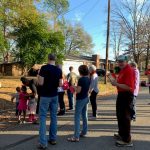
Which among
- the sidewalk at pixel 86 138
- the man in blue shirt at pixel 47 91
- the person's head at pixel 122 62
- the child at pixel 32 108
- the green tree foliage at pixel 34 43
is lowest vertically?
the sidewalk at pixel 86 138

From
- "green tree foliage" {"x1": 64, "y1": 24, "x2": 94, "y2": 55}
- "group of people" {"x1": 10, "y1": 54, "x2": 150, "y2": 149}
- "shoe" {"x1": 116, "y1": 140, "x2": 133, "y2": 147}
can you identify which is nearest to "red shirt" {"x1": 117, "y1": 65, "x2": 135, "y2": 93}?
"group of people" {"x1": 10, "y1": 54, "x2": 150, "y2": 149}

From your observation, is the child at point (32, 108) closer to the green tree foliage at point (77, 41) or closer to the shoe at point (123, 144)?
the shoe at point (123, 144)

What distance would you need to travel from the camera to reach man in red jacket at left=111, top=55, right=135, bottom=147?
846 centimetres

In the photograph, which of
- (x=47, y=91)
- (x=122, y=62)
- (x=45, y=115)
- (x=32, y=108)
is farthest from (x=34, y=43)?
(x=45, y=115)

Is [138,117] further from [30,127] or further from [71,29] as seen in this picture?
[71,29]

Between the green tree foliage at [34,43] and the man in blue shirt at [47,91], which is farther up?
the green tree foliage at [34,43]

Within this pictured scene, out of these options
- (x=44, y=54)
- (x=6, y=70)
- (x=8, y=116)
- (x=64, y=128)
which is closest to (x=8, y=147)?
(x=64, y=128)

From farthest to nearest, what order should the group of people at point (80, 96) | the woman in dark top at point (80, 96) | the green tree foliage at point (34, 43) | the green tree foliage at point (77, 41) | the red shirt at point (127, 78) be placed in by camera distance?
the green tree foliage at point (77, 41), the green tree foliage at point (34, 43), the woman in dark top at point (80, 96), the red shirt at point (127, 78), the group of people at point (80, 96)

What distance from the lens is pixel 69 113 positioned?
46.2 ft

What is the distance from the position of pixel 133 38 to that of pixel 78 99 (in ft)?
164

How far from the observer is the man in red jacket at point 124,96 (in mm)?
8461

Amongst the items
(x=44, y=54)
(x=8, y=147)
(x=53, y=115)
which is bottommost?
(x=8, y=147)

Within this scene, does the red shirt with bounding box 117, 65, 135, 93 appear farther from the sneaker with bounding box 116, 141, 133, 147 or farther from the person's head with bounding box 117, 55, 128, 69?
the sneaker with bounding box 116, 141, 133, 147

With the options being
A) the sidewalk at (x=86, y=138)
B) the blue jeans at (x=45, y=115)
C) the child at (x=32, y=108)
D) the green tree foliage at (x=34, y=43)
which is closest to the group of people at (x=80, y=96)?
the blue jeans at (x=45, y=115)
